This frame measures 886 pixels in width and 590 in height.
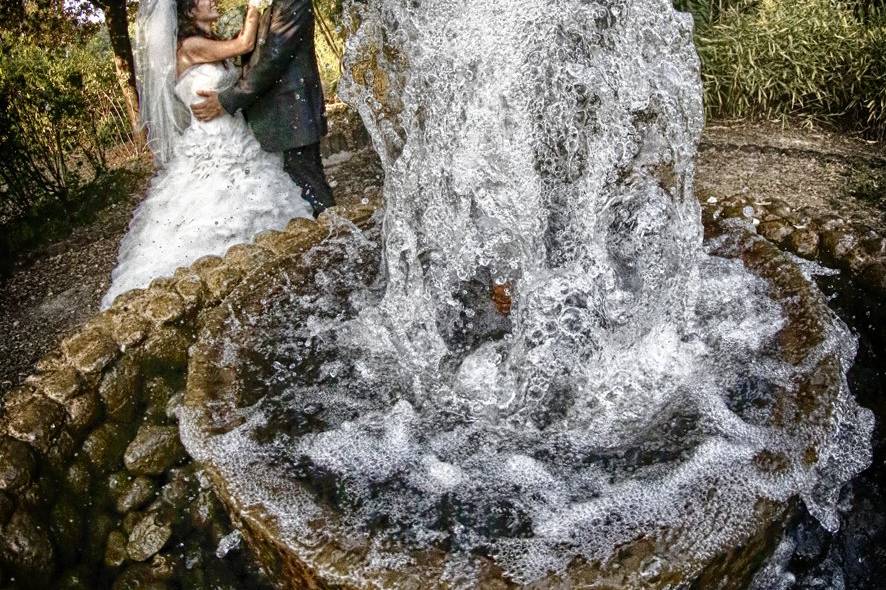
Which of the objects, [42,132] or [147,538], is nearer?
[147,538]

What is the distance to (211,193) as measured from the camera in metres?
4.32

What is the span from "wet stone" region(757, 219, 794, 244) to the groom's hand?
3.05m

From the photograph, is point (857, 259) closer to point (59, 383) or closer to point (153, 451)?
point (153, 451)

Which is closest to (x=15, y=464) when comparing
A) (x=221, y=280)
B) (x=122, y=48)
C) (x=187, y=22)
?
(x=221, y=280)

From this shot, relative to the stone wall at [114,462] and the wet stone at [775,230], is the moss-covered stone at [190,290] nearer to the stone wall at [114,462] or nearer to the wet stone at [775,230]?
the stone wall at [114,462]

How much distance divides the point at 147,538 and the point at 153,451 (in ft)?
1.10

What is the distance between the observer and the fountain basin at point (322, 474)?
177 cm

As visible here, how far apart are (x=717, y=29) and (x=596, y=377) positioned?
5537 mm

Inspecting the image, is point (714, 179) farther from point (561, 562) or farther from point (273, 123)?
point (561, 562)

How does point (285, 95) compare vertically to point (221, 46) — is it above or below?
below

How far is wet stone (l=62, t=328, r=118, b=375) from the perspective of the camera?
281 cm

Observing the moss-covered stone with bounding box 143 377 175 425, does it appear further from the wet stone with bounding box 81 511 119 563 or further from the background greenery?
the background greenery

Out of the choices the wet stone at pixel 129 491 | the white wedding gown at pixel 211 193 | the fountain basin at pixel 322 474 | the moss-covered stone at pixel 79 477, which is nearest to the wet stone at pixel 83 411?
the moss-covered stone at pixel 79 477

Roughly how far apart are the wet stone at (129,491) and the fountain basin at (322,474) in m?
0.66
